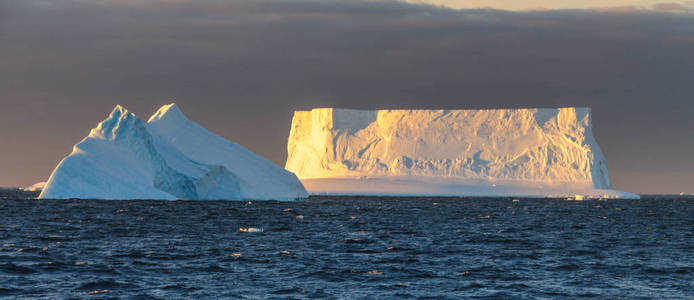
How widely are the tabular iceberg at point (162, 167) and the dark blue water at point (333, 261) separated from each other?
14201mm

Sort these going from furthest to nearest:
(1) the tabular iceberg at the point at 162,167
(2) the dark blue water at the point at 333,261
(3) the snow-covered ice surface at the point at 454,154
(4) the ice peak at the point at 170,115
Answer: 1. (3) the snow-covered ice surface at the point at 454,154
2. (4) the ice peak at the point at 170,115
3. (1) the tabular iceberg at the point at 162,167
4. (2) the dark blue water at the point at 333,261

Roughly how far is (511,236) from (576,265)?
359 inches

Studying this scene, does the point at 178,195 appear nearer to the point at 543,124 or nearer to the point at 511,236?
the point at 511,236

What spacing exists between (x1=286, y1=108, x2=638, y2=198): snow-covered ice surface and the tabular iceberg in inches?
1279

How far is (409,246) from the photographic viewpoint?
85.1 feet

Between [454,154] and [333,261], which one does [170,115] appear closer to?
[333,261]

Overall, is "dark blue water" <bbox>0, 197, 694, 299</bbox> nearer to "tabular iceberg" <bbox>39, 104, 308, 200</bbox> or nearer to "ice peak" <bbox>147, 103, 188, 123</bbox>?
"tabular iceberg" <bbox>39, 104, 308, 200</bbox>

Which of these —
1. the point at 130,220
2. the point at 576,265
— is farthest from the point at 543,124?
the point at 576,265

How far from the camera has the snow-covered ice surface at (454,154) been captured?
94.9m

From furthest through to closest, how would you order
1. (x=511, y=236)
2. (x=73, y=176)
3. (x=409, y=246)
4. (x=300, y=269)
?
(x=73, y=176) → (x=511, y=236) → (x=409, y=246) → (x=300, y=269)

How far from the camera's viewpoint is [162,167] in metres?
53.6

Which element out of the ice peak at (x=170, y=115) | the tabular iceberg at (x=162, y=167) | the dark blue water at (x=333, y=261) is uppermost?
the ice peak at (x=170, y=115)

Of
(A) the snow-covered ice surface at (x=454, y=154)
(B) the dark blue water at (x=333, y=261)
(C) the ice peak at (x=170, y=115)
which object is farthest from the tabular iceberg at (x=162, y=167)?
(A) the snow-covered ice surface at (x=454, y=154)

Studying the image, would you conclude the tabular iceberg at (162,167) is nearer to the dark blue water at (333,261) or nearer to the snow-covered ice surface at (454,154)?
the dark blue water at (333,261)
